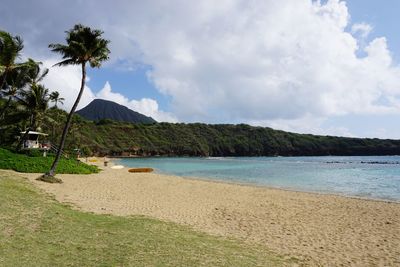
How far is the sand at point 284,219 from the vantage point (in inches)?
390

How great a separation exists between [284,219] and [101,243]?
27.4 feet

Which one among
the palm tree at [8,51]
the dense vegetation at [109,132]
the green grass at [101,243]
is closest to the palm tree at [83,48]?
the dense vegetation at [109,132]

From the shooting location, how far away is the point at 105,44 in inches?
866

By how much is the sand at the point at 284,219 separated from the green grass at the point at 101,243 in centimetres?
157

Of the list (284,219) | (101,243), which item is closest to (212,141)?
(284,219)

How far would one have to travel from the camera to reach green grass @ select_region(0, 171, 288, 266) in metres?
7.11

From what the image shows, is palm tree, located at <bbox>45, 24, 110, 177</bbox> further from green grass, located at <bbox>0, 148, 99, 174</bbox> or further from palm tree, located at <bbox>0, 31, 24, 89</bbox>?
palm tree, located at <bbox>0, 31, 24, 89</bbox>

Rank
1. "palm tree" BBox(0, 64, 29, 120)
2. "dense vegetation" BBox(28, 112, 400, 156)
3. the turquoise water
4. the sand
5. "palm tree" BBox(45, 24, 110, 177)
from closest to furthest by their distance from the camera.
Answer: the sand → "palm tree" BBox(45, 24, 110, 177) → the turquoise water → "palm tree" BBox(0, 64, 29, 120) → "dense vegetation" BBox(28, 112, 400, 156)

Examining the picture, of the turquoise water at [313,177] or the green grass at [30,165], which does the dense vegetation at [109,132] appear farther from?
the turquoise water at [313,177]

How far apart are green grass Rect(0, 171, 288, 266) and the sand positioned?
1.57 meters

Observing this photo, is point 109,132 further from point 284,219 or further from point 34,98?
point 284,219

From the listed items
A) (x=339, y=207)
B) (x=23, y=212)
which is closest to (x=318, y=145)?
(x=339, y=207)

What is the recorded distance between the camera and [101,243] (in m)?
8.35

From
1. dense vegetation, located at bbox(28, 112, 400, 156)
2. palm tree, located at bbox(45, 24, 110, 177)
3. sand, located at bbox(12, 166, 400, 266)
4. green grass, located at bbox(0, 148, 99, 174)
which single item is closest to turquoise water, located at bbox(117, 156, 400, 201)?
sand, located at bbox(12, 166, 400, 266)
